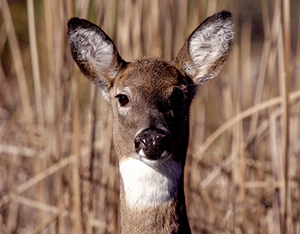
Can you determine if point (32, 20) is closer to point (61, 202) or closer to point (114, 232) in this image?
point (61, 202)

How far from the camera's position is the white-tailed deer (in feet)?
9.35

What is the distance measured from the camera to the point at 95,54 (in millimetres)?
3320

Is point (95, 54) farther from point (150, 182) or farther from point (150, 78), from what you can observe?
point (150, 182)

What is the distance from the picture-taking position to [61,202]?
→ 4148 mm

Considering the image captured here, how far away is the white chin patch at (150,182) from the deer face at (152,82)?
0.03 m

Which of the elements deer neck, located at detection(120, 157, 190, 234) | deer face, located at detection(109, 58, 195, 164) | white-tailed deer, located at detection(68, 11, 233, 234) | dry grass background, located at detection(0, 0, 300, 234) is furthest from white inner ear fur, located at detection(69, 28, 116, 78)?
deer neck, located at detection(120, 157, 190, 234)

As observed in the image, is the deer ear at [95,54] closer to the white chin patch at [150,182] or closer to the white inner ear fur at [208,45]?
the white inner ear fur at [208,45]

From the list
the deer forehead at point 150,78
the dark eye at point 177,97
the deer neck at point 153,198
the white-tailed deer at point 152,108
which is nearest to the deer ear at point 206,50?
the white-tailed deer at point 152,108

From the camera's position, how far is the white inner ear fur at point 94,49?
323 centimetres

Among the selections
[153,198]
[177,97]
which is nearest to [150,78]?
[177,97]

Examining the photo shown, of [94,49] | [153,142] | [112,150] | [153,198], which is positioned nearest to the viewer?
[153,142]

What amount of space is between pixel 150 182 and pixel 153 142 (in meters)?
0.40

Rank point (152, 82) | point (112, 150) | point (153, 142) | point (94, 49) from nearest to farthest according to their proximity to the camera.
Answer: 1. point (153, 142)
2. point (152, 82)
3. point (94, 49)
4. point (112, 150)

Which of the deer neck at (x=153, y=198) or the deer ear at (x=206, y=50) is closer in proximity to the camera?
the deer neck at (x=153, y=198)
